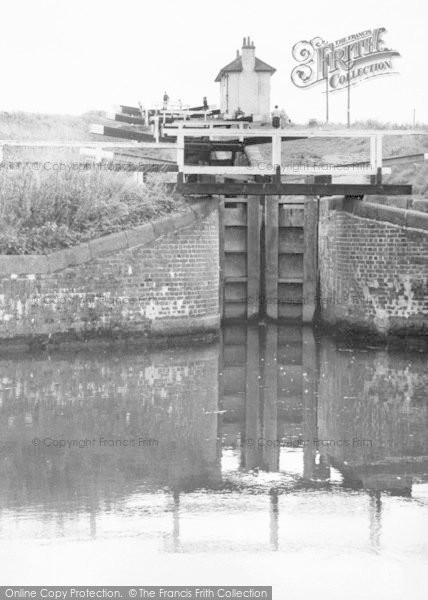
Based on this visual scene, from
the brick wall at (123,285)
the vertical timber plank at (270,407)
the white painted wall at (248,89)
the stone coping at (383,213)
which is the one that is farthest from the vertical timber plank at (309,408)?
the white painted wall at (248,89)

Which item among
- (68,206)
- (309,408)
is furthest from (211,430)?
(68,206)

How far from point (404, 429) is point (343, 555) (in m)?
4.17

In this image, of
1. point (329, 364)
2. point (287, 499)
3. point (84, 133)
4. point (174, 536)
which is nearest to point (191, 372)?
point (329, 364)

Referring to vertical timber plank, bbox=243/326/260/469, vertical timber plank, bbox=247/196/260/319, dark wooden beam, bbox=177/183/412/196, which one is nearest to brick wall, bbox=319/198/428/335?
dark wooden beam, bbox=177/183/412/196

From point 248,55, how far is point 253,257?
27.4 ft

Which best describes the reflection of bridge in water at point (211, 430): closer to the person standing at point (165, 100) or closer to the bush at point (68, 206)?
the bush at point (68, 206)

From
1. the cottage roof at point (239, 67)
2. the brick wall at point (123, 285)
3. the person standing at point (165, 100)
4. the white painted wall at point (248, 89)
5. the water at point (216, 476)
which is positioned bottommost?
the water at point (216, 476)

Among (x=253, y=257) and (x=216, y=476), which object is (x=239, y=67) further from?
(x=216, y=476)

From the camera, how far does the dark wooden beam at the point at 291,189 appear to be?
19.5 meters

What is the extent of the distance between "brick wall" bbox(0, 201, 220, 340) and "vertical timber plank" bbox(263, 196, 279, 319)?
8.17 ft

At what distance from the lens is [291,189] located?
776 inches

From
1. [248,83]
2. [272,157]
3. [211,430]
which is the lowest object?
[211,430]

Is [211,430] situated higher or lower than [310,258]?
lower

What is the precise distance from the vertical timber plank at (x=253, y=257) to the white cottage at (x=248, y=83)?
21.5 feet
